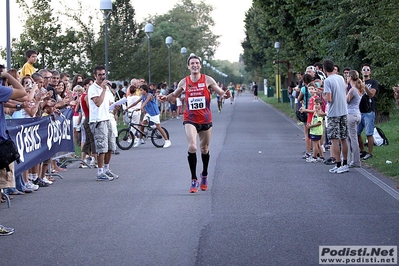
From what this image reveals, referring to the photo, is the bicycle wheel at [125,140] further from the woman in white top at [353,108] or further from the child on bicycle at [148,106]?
the woman in white top at [353,108]

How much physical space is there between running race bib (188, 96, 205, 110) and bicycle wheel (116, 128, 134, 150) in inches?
348

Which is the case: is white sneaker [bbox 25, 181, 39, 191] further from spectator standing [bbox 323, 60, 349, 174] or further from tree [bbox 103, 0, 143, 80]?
tree [bbox 103, 0, 143, 80]

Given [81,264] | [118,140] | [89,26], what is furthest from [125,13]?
[81,264]

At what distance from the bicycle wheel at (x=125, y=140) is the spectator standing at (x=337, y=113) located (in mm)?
7617

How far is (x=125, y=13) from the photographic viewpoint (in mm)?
62438

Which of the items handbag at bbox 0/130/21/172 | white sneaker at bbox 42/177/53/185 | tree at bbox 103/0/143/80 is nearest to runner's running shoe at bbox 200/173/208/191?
white sneaker at bbox 42/177/53/185

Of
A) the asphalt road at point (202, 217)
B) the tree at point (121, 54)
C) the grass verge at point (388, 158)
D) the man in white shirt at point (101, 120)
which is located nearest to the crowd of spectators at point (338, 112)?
the grass verge at point (388, 158)

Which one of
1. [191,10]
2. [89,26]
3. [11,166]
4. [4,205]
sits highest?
[191,10]

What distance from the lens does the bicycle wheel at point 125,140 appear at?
1977cm

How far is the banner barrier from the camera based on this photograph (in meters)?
11.2

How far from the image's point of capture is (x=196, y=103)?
11070mm

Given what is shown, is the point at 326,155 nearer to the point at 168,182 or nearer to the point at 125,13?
the point at 168,182

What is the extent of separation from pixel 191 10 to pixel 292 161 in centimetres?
10741

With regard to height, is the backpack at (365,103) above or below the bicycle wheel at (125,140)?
above
